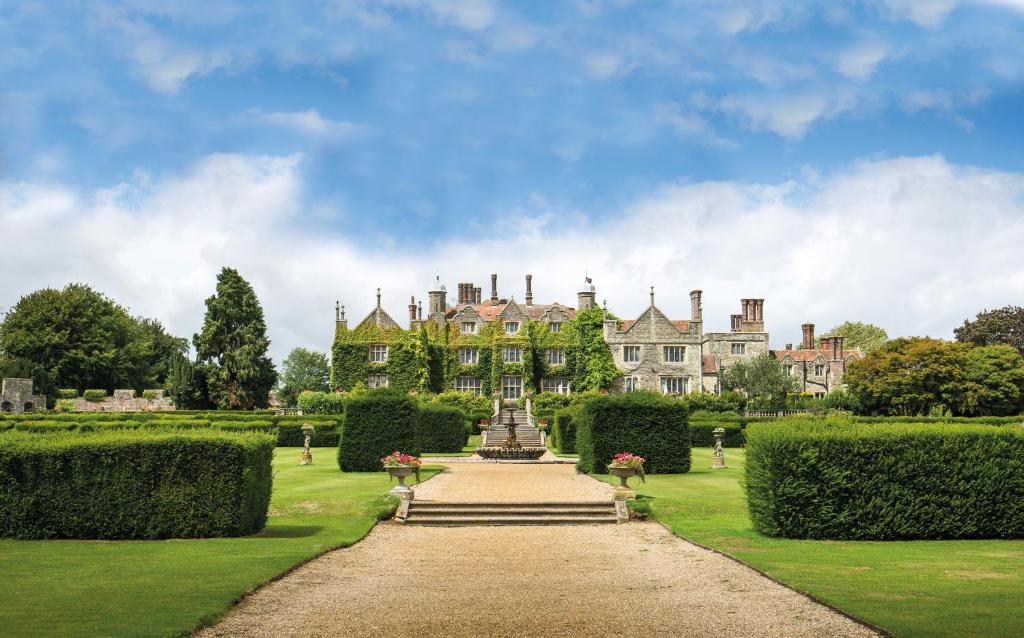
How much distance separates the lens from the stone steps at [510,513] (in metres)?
18.8

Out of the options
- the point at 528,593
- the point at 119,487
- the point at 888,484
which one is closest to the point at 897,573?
the point at 888,484

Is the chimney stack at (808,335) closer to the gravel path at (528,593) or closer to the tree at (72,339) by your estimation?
the tree at (72,339)

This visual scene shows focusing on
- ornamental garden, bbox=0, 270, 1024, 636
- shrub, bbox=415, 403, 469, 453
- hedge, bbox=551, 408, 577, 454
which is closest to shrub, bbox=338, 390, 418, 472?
ornamental garden, bbox=0, 270, 1024, 636

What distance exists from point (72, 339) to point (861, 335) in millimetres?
87937

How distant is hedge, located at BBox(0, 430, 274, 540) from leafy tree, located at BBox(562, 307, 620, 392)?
52.2m

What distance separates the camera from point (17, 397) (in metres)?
54.2

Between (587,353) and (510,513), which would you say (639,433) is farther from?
(587,353)

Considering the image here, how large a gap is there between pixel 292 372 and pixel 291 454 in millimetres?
83761

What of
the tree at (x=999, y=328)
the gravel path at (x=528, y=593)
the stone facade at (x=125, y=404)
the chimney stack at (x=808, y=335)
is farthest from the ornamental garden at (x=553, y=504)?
the chimney stack at (x=808, y=335)

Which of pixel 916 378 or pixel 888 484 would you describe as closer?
pixel 888 484

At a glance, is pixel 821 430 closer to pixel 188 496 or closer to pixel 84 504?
pixel 188 496

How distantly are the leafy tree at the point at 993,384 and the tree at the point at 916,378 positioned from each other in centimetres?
51

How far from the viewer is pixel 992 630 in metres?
8.73

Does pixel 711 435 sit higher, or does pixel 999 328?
pixel 999 328
